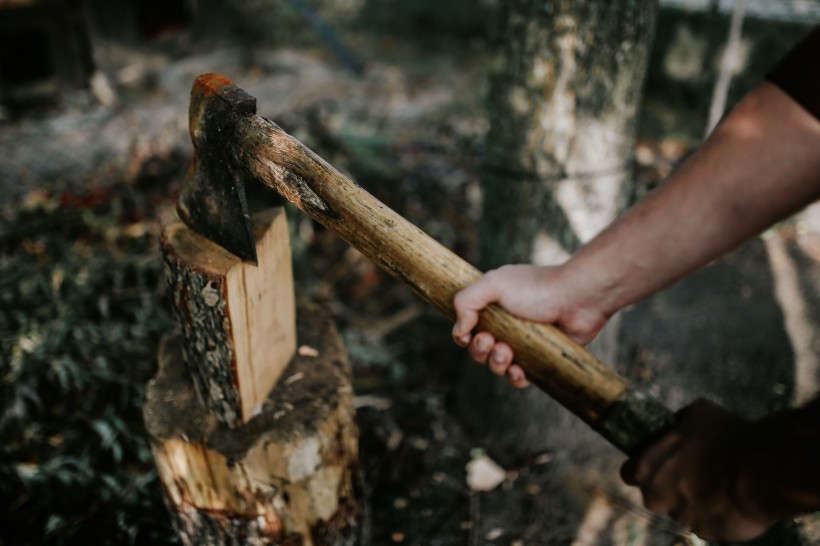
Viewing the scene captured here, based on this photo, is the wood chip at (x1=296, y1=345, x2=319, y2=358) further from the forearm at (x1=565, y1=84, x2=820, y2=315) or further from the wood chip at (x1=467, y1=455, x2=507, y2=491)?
the wood chip at (x1=467, y1=455, x2=507, y2=491)

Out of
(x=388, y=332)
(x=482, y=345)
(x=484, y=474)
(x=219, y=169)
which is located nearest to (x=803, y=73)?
(x=482, y=345)

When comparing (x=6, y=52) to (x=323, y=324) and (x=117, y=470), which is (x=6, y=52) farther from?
(x=323, y=324)

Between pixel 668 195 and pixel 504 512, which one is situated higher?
pixel 668 195

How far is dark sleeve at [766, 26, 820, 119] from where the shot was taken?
3.88 feet

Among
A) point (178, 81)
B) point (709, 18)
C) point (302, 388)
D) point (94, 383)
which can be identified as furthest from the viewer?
point (178, 81)

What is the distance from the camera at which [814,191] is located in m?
1.31

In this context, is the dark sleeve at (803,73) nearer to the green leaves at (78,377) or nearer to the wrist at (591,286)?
the wrist at (591,286)

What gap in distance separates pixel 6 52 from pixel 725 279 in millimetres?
6227

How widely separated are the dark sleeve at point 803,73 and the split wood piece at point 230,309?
129cm

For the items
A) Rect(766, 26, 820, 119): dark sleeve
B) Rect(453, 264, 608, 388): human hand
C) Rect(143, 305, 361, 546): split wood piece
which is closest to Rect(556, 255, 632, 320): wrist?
Rect(453, 264, 608, 388): human hand

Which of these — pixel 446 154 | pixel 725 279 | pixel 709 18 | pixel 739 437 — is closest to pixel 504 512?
pixel 739 437

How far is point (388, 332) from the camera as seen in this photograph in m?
3.45

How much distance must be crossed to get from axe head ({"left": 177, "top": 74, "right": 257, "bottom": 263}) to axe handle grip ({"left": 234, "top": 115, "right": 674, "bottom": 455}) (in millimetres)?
42

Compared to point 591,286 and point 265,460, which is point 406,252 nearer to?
point 591,286
